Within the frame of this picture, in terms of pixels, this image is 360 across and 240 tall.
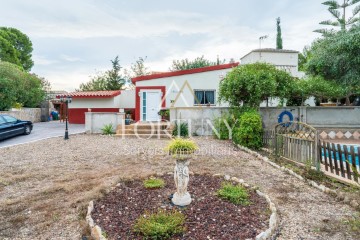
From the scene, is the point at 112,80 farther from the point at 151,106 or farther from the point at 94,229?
the point at 94,229

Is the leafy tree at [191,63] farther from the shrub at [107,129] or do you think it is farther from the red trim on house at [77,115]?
the shrub at [107,129]

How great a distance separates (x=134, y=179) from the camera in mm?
6031

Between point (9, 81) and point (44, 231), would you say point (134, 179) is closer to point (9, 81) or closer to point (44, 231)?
point (44, 231)

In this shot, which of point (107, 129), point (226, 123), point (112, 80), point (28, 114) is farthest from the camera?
point (112, 80)

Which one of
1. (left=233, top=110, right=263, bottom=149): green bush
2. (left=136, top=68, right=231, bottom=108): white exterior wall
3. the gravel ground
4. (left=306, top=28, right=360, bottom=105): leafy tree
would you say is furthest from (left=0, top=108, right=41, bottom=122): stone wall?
(left=306, top=28, right=360, bottom=105): leafy tree

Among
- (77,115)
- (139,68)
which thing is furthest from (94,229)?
(139,68)

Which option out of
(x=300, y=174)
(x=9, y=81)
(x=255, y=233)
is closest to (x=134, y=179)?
(x=255, y=233)

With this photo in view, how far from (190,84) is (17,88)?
14.2 m

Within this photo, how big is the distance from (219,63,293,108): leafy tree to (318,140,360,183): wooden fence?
203 inches

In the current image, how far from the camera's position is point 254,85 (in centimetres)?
1148

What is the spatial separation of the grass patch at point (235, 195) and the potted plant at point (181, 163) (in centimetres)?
75

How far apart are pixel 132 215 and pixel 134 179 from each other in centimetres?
195

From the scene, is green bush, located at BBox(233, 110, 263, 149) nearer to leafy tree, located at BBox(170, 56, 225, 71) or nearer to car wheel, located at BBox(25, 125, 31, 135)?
car wheel, located at BBox(25, 125, 31, 135)

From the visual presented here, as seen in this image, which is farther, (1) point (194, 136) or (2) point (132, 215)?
(1) point (194, 136)
